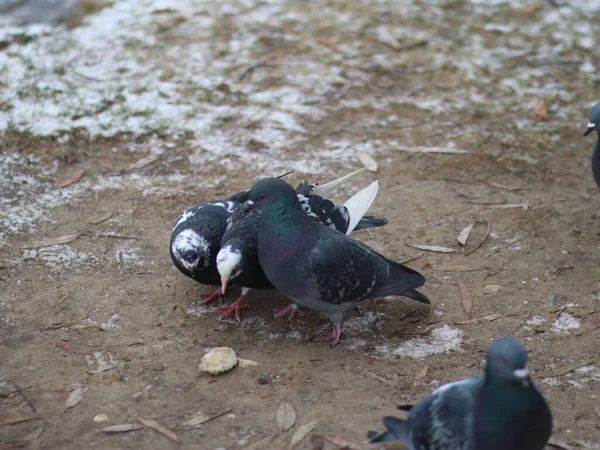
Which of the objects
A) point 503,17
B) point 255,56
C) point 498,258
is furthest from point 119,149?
point 503,17

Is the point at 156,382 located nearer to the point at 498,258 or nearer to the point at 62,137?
the point at 498,258

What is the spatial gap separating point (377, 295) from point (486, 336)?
0.67 metres

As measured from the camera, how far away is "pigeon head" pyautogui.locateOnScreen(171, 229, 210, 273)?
429 cm

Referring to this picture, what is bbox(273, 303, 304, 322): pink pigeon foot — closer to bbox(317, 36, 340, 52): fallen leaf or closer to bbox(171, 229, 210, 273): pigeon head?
bbox(171, 229, 210, 273): pigeon head

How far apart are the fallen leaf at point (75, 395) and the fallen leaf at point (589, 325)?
2.76 meters

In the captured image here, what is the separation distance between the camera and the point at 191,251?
4277 millimetres

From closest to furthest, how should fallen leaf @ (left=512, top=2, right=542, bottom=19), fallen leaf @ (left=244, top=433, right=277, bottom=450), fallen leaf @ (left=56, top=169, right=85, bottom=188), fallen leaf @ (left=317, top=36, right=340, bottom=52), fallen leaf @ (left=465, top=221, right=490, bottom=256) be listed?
fallen leaf @ (left=244, top=433, right=277, bottom=450) → fallen leaf @ (left=465, top=221, right=490, bottom=256) → fallen leaf @ (left=56, top=169, right=85, bottom=188) → fallen leaf @ (left=317, top=36, right=340, bottom=52) → fallen leaf @ (left=512, top=2, right=542, bottom=19)

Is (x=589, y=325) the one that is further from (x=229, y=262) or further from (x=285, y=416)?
(x=229, y=262)

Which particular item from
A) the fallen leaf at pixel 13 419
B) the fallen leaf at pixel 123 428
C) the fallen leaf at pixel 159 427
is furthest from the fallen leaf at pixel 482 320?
the fallen leaf at pixel 13 419

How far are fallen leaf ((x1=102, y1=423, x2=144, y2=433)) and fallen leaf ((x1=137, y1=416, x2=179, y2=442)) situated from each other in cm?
3

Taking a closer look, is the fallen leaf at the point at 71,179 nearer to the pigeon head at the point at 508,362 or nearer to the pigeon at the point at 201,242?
the pigeon at the point at 201,242

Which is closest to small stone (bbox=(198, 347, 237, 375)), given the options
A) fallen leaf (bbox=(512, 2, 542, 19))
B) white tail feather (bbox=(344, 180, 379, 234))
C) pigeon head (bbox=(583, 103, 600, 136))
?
white tail feather (bbox=(344, 180, 379, 234))

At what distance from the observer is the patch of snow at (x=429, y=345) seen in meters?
4.10

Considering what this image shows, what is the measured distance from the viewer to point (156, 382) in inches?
150
